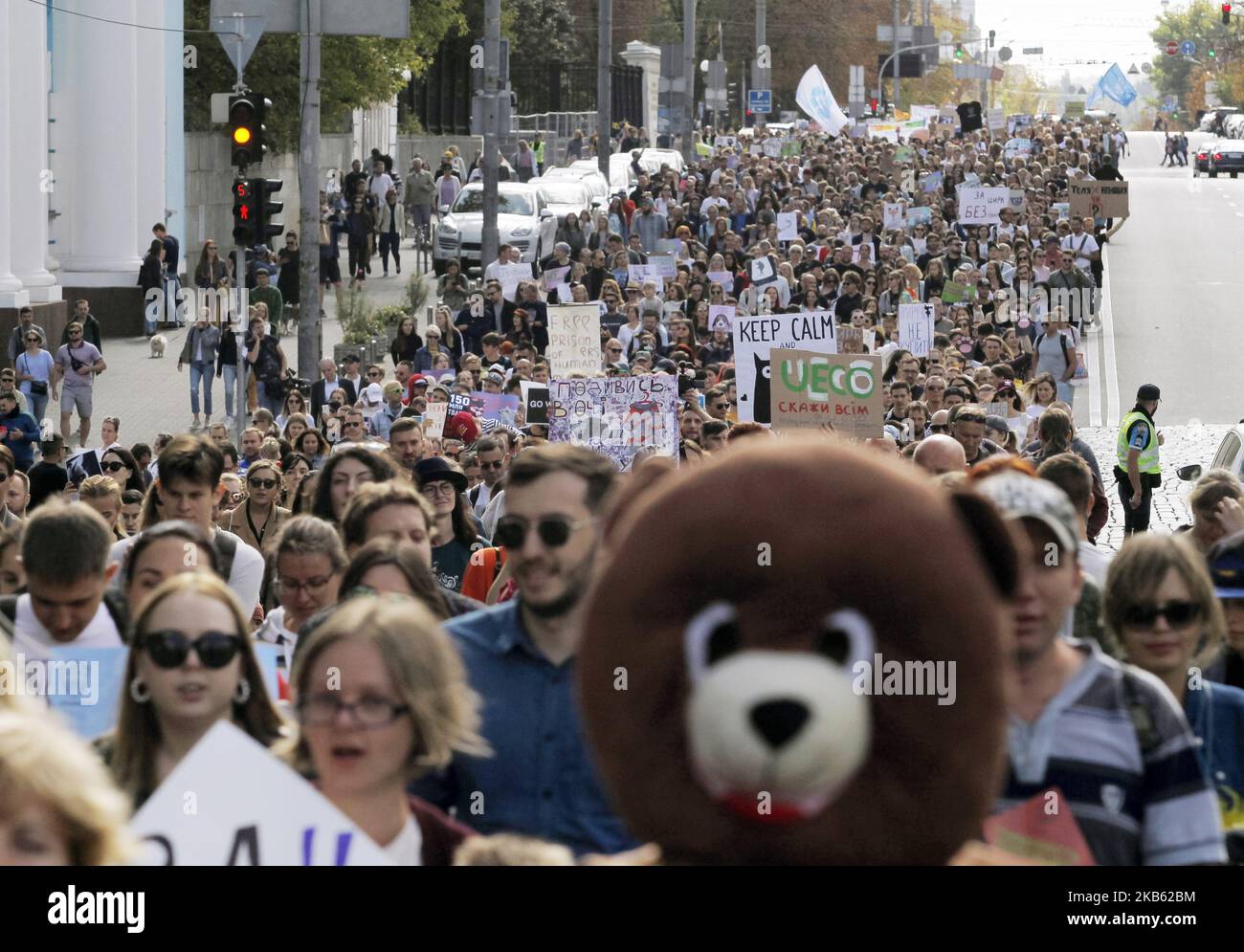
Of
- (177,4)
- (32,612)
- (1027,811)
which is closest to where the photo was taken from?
(1027,811)

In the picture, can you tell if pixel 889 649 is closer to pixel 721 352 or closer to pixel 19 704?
pixel 19 704

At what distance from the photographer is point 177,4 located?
114ft

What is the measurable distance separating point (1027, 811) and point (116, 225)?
95.4 ft

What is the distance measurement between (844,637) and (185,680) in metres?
2.05

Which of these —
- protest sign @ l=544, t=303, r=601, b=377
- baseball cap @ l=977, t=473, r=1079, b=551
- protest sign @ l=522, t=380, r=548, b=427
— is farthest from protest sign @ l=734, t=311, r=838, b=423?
baseball cap @ l=977, t=473, r=1079, b=551

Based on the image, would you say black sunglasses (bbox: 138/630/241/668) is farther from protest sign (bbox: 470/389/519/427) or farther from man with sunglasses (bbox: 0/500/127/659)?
protest sign (bbox: 470/389/519/427)

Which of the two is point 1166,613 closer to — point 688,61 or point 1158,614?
point 1158,614

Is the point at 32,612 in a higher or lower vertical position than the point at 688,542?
lower

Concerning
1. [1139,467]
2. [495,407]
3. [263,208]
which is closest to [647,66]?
[263,208]

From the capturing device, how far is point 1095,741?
131 inches

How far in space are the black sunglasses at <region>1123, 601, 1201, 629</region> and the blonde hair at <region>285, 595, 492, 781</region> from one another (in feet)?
4.89

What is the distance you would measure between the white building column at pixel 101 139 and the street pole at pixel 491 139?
530cm

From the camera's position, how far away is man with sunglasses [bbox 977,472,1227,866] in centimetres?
318
